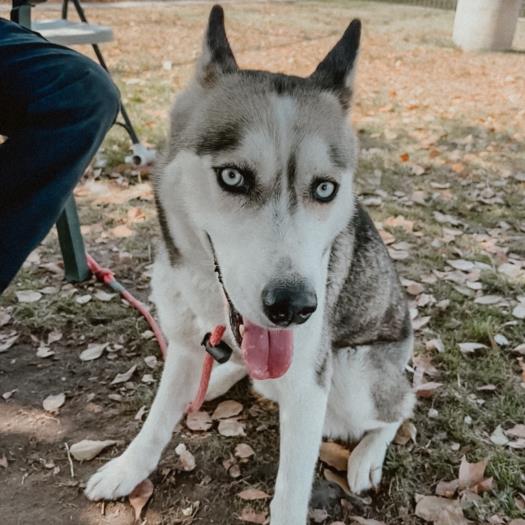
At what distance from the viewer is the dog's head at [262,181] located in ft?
5.46

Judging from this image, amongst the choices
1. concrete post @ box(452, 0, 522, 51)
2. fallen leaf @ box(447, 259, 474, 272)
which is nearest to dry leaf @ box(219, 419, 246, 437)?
fallen leaf @ box(447, 259, 474, 272)

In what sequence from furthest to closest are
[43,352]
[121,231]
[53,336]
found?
[121,231]
[53,336]
[43,352]

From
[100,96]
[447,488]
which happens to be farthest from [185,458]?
[100,96]

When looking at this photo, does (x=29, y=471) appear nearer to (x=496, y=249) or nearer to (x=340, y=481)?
(x=340, y=481)

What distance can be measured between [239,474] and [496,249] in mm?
2696

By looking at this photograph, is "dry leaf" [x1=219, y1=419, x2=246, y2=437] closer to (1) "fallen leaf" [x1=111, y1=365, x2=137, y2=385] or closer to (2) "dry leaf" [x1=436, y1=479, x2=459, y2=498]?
(1) "fallen leaf" [x1=111, y1=365, x2=137, y2=385]

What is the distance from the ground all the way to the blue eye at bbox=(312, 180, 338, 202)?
1.24 metres

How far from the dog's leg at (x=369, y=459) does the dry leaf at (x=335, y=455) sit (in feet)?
0.23

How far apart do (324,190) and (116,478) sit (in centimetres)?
141

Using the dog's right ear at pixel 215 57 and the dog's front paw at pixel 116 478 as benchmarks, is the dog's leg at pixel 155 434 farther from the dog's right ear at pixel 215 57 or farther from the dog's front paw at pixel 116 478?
the dog's right ear at pixel 215 57

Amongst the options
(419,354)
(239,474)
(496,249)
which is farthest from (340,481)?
(496,249)

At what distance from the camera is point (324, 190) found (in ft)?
6.14

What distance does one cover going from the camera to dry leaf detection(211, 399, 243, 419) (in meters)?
2.75

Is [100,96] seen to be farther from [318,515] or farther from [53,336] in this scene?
[318,515]
